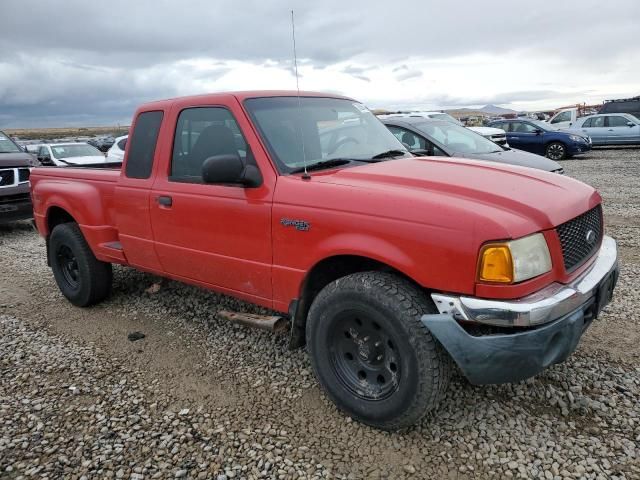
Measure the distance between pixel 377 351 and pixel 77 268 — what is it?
3.56 meters

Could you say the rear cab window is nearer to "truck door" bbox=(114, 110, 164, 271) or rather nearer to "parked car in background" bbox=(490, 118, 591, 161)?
"truck door" bbox=(114, 110, 164, 271)

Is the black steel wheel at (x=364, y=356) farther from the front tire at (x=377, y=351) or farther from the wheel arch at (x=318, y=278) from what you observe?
the wheel arch at (x=318, y=278)

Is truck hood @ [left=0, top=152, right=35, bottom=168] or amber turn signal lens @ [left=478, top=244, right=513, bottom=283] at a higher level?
truck hood @ [left=0, top=152, right=35, bottom=168]

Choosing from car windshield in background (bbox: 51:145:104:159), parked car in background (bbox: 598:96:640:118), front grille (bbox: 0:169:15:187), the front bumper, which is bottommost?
the front bumper

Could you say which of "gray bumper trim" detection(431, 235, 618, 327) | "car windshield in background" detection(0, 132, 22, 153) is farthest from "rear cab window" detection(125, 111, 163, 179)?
"car windshield in background" detection(0, 132, 22, 153)

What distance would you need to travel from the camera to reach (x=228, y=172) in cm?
305

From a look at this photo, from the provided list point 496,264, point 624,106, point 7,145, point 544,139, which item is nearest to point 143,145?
point 496,264

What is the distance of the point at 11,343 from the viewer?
4.27 m

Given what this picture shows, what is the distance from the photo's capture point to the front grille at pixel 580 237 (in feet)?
8.80

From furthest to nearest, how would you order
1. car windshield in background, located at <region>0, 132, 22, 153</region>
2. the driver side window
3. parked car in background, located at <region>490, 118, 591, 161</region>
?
parked car in background, located at <region>490, 118, 591, 161</region>
car windshield in background, located at <region>0, 132, 22, 153</region>
the driver side window

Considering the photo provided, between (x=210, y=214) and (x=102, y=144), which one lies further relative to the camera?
(x=102, y=144)

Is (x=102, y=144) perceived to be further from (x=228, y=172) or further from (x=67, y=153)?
(x=228, y=172)

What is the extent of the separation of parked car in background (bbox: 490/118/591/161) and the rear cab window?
1625cm

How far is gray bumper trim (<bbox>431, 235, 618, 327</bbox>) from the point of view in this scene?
2.36 meters
